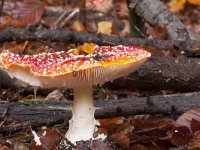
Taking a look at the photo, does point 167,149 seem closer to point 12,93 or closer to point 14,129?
point 14,129

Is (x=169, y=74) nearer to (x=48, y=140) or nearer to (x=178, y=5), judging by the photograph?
(x=48, y=140)

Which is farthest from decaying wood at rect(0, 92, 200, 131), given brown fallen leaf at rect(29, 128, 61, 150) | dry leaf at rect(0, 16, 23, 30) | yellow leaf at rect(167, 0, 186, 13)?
yellow leaf at rect(167, 0, 186, 13)

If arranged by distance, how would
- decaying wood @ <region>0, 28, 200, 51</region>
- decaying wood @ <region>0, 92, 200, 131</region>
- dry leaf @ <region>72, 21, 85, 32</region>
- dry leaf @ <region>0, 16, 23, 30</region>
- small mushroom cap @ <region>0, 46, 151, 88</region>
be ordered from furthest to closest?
dry leaf @ <region>72, 21, 85, 32</region>, dry leaf @ <region>0, 16, 23, 30</region>, decaying wood @ <region>0, 28, 200, 51</region>, decaying wood @ <region>0, 92, 200, 131</region>, small mushroom cap @ <region>0, 46, 151, 88</region>

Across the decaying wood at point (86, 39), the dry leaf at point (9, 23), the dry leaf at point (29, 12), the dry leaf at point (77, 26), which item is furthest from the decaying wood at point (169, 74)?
the dry leaf at point (29, 12)

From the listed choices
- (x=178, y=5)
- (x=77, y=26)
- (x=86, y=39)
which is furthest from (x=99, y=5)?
(x=86, y=39)

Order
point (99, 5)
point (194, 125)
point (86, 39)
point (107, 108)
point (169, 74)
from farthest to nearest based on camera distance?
1. point (99, 5)
2. point (86, 39)
3. point (169, 74)
4. point (107, 108)
5. point (194, 125)

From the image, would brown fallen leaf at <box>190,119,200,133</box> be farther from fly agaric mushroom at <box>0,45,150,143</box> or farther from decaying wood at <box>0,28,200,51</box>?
decaying wood at <box>0,28,200,51</box>
